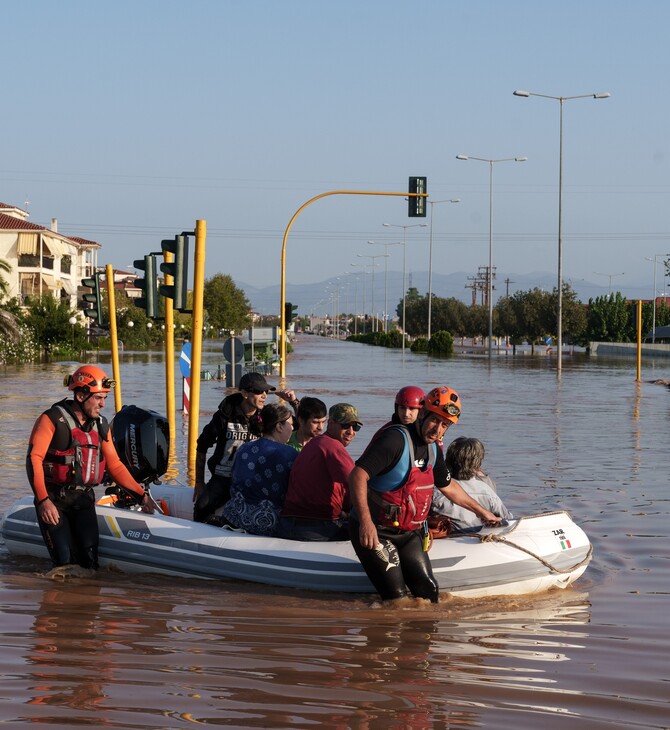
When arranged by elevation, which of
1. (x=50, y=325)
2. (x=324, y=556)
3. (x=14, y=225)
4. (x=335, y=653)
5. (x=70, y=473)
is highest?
(x=14, y=225)

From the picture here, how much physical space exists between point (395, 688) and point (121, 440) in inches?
156

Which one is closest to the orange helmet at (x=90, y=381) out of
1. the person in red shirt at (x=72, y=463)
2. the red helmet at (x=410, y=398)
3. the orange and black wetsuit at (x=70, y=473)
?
the person in red shirt at (x=72, y=463)

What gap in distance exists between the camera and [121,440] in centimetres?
929

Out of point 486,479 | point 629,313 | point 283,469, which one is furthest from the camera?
point 629,313

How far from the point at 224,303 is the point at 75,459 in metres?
127

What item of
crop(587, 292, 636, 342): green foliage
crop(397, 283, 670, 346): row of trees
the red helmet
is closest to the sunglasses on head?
the red helmet

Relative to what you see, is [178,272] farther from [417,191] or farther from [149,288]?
[417,191]

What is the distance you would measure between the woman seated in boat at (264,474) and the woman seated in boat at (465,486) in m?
1.13

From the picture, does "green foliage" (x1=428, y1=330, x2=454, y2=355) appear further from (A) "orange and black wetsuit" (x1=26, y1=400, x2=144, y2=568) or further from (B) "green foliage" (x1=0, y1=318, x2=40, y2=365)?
(A) "orange and black wetsuit" (x1=26, y1=400, x2=144, y2=568)

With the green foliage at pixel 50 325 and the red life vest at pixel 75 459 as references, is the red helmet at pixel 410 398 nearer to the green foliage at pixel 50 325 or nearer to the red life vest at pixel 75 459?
the red life vest at pixel 75 459

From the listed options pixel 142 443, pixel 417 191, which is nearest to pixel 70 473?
pixel 142 443

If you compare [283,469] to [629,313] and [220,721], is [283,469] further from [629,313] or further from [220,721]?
[629,313]

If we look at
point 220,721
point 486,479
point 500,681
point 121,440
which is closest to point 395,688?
point 500,681

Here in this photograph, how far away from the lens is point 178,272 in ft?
43.0
